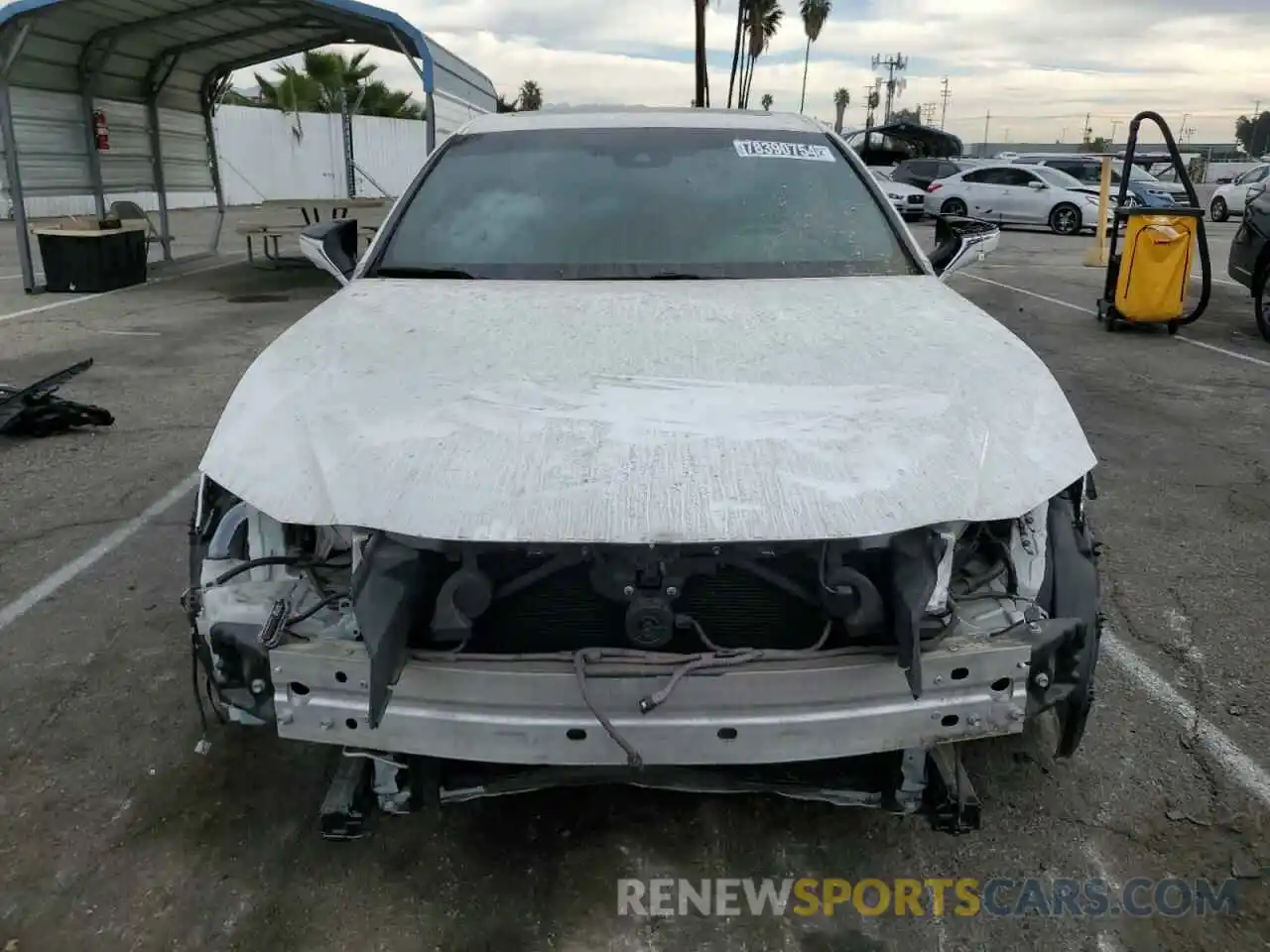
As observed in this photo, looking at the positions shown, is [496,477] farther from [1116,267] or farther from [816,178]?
[1116,267]

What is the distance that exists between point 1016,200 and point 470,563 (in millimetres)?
21163

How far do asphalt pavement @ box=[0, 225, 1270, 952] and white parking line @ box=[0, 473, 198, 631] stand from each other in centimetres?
2

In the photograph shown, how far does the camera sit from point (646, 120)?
3.92 meters

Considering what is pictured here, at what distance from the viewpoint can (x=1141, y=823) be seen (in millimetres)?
2637

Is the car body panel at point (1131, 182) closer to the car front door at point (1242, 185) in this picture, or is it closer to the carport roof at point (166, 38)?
the car front door at point (1242, 185)

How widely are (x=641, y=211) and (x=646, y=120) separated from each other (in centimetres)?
66

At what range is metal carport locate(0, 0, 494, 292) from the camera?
36.2 ft

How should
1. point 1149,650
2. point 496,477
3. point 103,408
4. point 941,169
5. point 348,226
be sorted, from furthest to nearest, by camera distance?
point 941,169
point 103,408
point 348,226
point 1149,650
point 496,477

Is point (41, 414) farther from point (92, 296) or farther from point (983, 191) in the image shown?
point (983, 191)

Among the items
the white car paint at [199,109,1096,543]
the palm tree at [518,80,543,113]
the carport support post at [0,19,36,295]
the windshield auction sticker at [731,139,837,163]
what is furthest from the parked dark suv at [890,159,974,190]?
the palm tree at [518,80,543,113]

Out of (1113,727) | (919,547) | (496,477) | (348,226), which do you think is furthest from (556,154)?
(1113,727)

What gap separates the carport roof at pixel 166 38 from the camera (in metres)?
10.9

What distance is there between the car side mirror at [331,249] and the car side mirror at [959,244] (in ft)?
7.11

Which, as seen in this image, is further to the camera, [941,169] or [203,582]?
[941,169]
